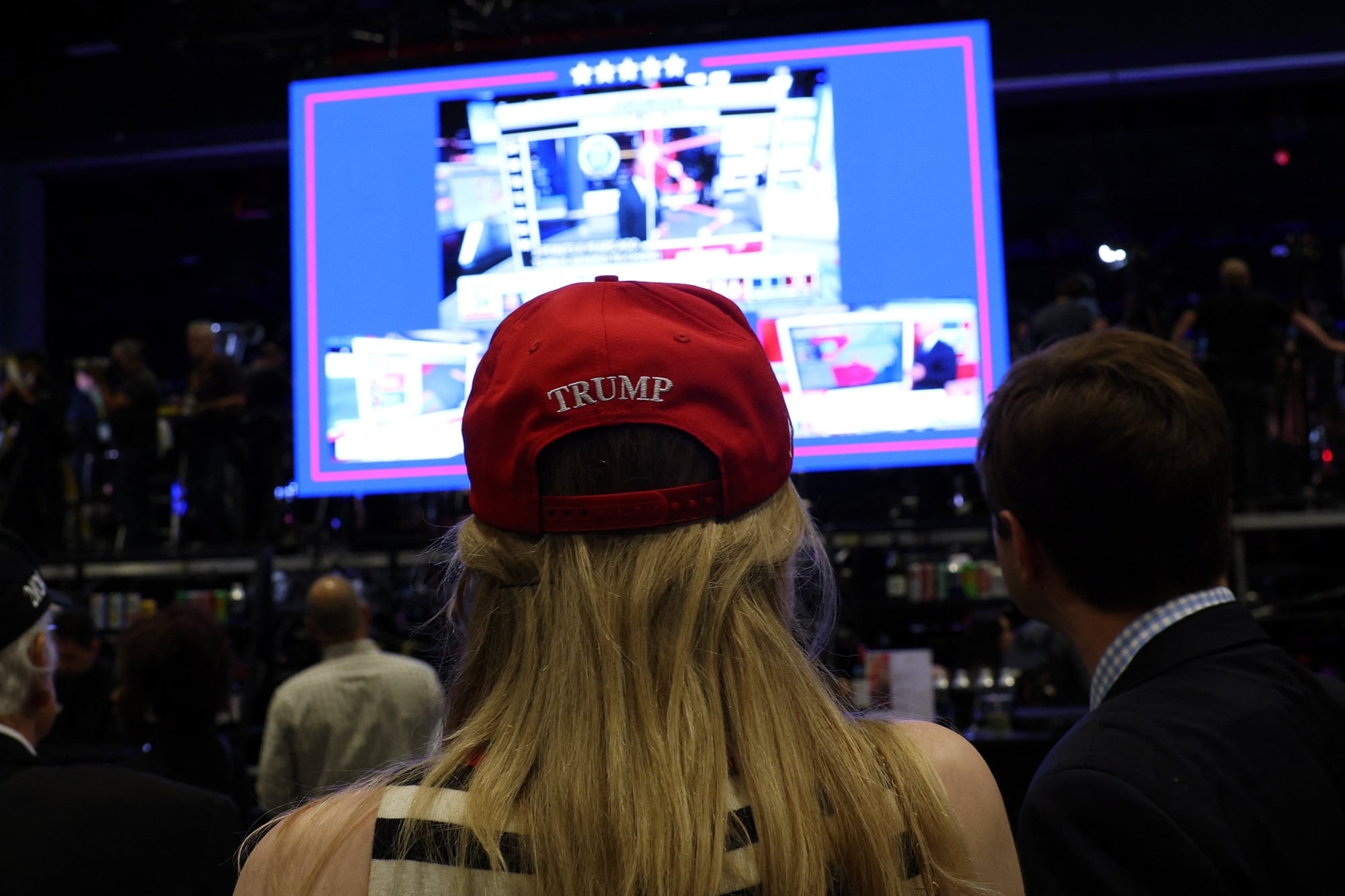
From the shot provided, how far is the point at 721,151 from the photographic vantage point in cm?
337

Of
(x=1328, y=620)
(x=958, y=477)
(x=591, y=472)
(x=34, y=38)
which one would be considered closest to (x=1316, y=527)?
(x=1328, y=620)

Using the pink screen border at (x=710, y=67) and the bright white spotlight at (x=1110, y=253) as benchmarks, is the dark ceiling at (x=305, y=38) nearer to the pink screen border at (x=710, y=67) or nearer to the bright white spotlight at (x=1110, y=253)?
the bright white spotlight at (x=1110, y=253)

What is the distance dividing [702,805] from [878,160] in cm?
274

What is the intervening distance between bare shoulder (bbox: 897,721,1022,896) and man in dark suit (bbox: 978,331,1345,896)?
0.18 meters

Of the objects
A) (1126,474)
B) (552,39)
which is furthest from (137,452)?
(1126,474)

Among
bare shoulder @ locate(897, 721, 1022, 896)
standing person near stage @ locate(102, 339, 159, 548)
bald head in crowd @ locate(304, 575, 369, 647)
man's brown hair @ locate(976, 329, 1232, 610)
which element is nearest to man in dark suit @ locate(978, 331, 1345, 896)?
man's brown hair @ locate(976, 329, 1232, 610)

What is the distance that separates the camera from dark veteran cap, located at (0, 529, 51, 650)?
6.48ft

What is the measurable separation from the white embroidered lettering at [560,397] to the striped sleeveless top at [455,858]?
0.90 ft

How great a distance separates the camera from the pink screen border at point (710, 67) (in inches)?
127

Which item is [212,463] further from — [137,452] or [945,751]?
[945,751]

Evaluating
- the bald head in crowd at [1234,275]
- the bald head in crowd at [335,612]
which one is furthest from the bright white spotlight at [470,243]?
the bald head in crowd at [1234,275]

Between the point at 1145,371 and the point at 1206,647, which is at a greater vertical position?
the point at 1145,371

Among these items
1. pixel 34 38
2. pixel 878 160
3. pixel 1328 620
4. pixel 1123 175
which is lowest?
pixel 1328 620

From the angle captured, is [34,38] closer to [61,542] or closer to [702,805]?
[61,542]
